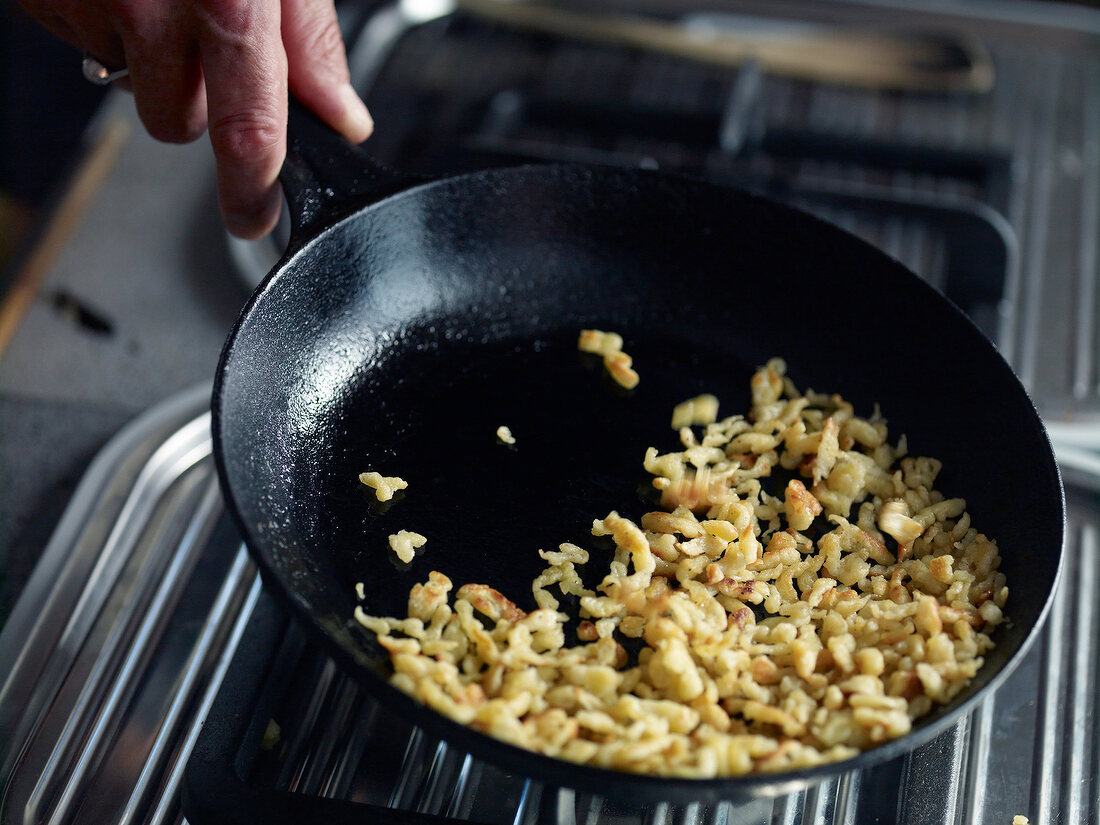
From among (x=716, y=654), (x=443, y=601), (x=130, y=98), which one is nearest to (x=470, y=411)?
(x=443, y=601)

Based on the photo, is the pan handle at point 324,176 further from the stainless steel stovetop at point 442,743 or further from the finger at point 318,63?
the stainless steel stovetop at point 442,743

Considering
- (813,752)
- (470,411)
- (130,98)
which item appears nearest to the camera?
(813,752)

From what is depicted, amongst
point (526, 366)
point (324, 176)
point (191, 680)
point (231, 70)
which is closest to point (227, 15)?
point (231, 70)

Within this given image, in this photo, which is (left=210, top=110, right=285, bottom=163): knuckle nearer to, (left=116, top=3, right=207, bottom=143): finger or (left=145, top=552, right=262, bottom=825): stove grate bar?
(left=116, top=3, right=207, bottom=143): finger

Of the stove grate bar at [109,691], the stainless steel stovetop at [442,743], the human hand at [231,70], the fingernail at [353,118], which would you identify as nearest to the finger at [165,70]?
the human hand at [231,70]

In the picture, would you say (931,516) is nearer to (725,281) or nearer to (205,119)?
(725,281)

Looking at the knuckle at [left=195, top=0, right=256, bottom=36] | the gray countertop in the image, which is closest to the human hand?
the knuckle at [left=195, top=0, right=256, bottom=36]

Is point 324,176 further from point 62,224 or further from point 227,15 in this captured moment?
point 62,224
